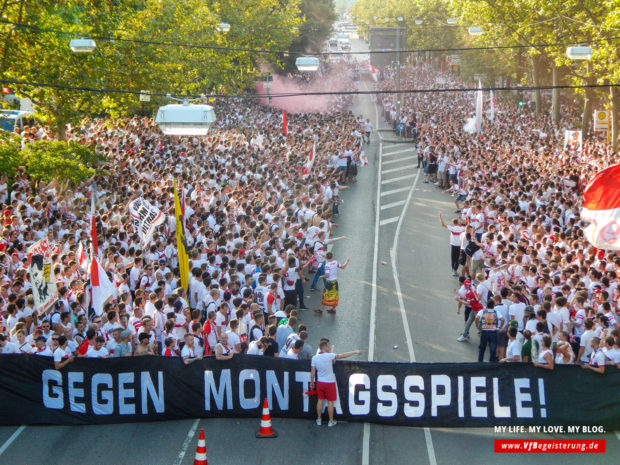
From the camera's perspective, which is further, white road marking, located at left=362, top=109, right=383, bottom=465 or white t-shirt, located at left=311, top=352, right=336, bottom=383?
white t-shirt, located at left=311, top=352, right=336, bottom=383

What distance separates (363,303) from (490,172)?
10417 millimetres

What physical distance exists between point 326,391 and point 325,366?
0.41 m

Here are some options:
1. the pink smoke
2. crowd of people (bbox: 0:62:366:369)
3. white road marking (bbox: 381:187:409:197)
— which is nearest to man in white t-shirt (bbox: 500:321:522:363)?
crowd of people (bbox: 0:62:366:369)

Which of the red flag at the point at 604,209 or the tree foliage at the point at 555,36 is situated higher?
the tree foliage at the point at 555,36

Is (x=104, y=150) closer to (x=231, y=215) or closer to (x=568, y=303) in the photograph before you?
(x=231, y=215)

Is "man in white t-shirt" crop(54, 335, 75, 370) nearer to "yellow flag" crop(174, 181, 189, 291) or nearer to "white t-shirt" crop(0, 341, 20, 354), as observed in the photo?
"white t-shirt" crop(0, 341, 20, 354)

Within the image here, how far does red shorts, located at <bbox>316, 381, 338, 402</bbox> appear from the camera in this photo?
11844 millimetres

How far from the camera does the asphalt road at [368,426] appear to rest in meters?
11.2

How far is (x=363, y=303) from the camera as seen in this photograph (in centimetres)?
1833

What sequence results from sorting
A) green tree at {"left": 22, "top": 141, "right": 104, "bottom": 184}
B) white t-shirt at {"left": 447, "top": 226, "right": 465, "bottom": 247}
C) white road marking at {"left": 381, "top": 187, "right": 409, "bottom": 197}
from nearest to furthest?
white t-shirt at {"left": 447, "top": 226, "right": 465, "bottom": 247} → green tree at {"left": 22, "top": 141, "right": 104, "bottom": 184} → white road marking at {"left": 381, "top": 187, "right": 409, "bottom": 197}

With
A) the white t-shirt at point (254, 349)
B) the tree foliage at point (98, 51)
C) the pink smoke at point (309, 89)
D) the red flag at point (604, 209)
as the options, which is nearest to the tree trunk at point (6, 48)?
the tree foliage at point (98, 51)

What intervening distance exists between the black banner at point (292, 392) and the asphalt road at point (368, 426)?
21 centimetres

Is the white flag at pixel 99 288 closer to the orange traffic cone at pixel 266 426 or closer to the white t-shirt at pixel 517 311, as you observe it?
the orange traffic cone at pixel 266 426

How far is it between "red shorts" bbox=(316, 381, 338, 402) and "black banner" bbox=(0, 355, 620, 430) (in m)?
0.22
